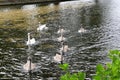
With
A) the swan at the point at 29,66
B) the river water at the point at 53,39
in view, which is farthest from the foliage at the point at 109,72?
the swan at the point at 29,66

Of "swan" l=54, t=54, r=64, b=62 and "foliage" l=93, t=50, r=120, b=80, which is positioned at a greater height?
"swan" l=54, t=54, r=64, b=62

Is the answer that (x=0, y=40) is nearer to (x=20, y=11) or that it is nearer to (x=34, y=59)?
(x=34, y=59)

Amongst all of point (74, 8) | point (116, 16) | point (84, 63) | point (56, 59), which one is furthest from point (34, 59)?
point (74, 8)

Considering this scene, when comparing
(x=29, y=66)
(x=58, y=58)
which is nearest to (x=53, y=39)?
(x=58, y=58)

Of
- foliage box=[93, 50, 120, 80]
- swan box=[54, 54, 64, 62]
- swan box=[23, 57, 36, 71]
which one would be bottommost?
foliage box=[93, 50, 120, 80]

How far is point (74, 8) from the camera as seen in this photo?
46.8 metres

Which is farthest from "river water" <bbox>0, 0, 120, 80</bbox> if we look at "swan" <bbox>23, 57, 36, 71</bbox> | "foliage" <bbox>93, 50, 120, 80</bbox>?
"foliage" <bbox>93, 50, 120, 80</bbox>

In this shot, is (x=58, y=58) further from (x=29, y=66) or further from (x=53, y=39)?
(x=53, y=39)

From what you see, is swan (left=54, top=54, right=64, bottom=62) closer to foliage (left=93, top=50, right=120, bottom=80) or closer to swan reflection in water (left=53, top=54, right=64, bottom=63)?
swan reflection in water (left=53, top=54, right=64, bottom=63)

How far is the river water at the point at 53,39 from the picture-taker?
63.6 ft

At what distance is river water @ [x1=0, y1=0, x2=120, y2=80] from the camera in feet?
63.6

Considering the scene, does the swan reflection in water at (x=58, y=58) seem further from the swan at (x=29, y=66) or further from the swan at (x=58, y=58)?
the swan at (x=29, y=66)

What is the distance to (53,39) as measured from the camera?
27828 mm

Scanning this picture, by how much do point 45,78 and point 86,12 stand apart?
2663 centimetres
